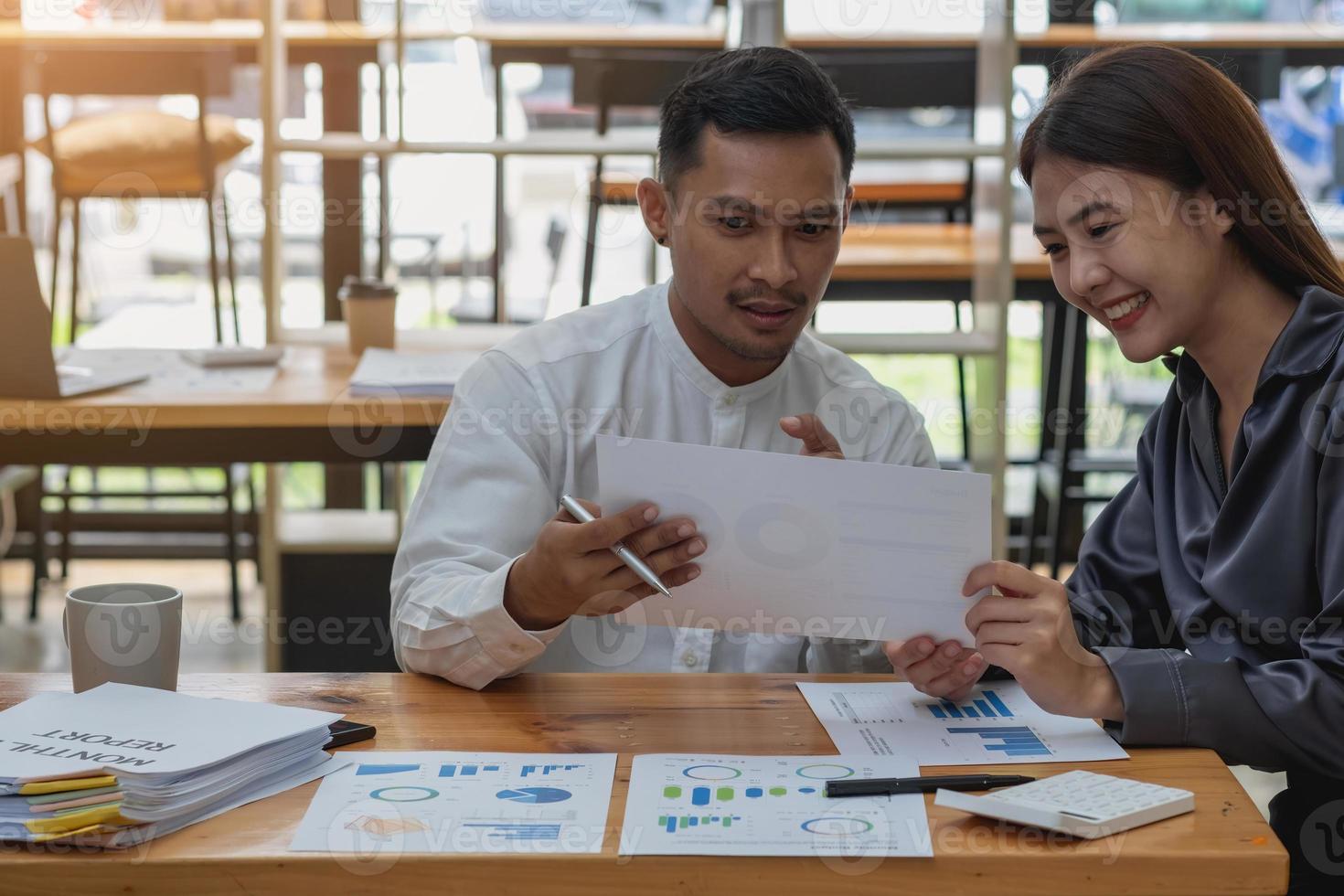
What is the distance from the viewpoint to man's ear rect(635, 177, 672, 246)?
1.65 m

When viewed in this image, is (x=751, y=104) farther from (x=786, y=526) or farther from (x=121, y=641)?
(x=121, y=641)

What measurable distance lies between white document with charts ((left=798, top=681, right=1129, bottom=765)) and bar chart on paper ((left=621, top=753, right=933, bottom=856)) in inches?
1.9

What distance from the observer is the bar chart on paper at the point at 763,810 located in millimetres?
908

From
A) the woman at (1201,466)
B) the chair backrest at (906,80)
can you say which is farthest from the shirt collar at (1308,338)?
the chair backrest at (906,80)

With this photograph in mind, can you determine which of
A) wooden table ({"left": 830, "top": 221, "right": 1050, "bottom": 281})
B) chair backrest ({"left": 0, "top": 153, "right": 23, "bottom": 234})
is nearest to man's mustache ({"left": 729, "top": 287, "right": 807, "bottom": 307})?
wooden table ({"left": 830, "top": 221, "right": 1050, "bottom": 281})

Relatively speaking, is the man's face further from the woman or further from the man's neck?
the woman

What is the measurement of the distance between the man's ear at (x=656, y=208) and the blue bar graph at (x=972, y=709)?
0.67 metres

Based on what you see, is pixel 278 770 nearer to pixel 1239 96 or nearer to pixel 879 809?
pixel 879 809

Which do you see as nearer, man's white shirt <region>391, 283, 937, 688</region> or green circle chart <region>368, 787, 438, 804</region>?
green circle chart <region>368, 787, 438, 804</region>

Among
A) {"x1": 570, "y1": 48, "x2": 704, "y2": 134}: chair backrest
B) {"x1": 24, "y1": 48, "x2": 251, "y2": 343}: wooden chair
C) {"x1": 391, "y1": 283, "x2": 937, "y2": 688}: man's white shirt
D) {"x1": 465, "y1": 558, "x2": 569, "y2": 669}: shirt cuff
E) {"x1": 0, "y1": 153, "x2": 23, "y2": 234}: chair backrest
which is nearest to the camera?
{"x1": 465, "y1": 558, "x2": 569, "y2": 669}: shirt cuff

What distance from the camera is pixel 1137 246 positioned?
1.29 metres

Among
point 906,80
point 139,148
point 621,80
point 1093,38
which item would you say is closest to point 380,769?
point 621,80

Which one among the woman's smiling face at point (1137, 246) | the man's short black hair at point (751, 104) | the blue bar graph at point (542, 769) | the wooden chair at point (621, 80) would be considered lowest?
the blue bar graph at point (542, 769)

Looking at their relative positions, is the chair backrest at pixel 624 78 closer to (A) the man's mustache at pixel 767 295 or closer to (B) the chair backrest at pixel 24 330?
(B) the chair backrest at pixel 24 330
